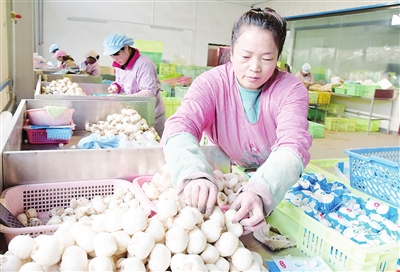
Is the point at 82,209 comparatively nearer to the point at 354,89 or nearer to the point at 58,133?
the point at 58,133

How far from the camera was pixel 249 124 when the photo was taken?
1567 millimetres

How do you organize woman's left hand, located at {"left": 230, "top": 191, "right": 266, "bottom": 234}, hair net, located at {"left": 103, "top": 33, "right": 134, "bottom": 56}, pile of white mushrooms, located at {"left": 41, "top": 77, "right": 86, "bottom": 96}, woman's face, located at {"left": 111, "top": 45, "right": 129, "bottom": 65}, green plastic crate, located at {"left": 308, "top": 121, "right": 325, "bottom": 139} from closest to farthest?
woman's left hand, located at {"left": 230, "top": 191, "right": 266, "bottom": 234} < hair net, located at {"left": 103, "top": 33, "right": 134, "bottom": 56} < woman's face, located at {"left": 111, "top": 45, "right": 129, "bottom": 65} < pile of white mushrooms, located at {"left": 41, "top": 77, "right": 86, "bottom": 96} < green plastic crate, located at {"left": 308, "top": 121, "right": 325, "bottom": 139}

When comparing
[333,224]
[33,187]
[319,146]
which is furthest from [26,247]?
[319,146]

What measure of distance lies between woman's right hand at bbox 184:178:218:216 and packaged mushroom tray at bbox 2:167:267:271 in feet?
0.08

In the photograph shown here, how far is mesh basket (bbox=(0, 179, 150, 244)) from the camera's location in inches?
55.6

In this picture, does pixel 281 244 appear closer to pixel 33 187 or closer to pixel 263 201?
pixel 263 201

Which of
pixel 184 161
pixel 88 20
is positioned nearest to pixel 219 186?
pixel 184 161

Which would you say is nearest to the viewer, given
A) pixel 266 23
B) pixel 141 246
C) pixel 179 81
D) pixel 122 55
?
pixel 141 246

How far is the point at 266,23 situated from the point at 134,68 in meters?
2.57

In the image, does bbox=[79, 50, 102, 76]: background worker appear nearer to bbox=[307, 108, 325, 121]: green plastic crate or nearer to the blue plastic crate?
the blue plastic crate

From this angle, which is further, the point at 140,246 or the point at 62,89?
A: the point at 62,89

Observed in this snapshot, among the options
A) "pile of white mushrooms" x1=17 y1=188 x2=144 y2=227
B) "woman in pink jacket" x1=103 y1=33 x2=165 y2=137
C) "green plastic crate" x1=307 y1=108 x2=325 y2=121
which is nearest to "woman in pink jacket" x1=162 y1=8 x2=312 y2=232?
"pile of white mushrooms" x1=17 y1=188 x2=144 y2=227

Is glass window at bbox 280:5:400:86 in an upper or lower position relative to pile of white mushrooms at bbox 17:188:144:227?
upper

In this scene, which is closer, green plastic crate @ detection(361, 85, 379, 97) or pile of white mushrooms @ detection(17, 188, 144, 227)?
pile of white mushrooms @ detection(17, 188, 144, 227)
